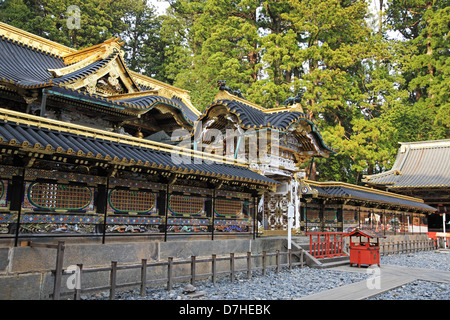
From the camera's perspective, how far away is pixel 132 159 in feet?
35.3

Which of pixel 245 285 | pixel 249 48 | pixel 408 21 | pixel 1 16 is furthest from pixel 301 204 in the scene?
pixel 408 21

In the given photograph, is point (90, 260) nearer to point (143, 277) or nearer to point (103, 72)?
point (143, 277)

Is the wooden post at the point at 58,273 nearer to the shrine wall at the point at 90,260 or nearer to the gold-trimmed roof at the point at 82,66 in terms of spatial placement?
the shrine wall at the point at 90,260

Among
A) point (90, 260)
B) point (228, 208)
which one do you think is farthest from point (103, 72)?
point (90, 260)

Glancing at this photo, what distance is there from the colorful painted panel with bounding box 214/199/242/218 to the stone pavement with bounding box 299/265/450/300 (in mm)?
4924

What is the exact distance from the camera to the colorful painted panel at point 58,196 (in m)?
10.0

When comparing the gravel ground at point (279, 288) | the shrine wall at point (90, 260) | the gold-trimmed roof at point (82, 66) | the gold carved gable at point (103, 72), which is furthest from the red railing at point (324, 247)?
the gold carved gable at point (103, 72)

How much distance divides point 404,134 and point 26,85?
116 feet

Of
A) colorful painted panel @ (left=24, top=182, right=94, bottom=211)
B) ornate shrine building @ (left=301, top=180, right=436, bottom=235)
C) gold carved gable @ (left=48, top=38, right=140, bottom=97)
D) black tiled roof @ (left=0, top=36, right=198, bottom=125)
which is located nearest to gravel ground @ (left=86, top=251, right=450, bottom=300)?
colorful painted panel @ (left=24, top=182, right=94, bottom=211)

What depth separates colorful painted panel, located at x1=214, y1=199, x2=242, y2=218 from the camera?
15430 mm

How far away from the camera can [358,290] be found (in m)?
11.1

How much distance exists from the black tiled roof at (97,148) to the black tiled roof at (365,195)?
9.92 meters

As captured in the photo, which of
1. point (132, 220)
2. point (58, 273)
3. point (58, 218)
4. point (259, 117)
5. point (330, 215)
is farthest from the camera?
point (330, 215)

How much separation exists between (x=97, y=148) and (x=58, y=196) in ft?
5.54
